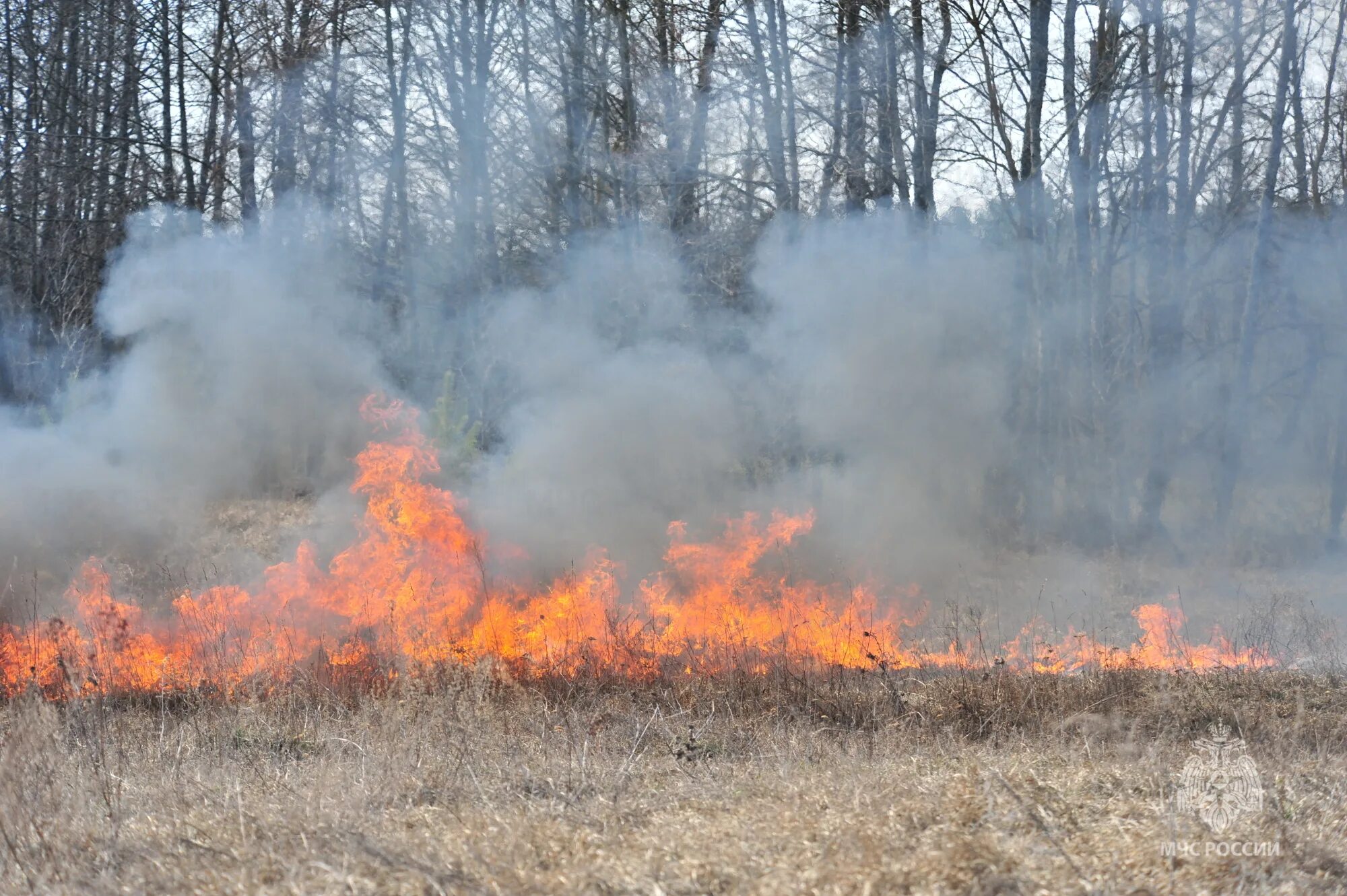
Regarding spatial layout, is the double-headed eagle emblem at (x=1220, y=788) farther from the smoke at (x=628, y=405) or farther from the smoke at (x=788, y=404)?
the smoke at (x=788, y=404)

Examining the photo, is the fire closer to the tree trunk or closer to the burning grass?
the burning grass

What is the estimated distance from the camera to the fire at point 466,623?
9.31m

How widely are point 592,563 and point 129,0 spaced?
53.1 feet

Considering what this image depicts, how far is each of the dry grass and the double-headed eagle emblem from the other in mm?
90

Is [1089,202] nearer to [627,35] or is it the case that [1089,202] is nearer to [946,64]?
[946,64]

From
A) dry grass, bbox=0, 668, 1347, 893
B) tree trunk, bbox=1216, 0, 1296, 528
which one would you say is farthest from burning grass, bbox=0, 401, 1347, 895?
tree trunk, bbox=1216, 0, 1296, 528

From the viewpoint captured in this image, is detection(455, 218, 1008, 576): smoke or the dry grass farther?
detection(455, 218, 1008, 576): smoke

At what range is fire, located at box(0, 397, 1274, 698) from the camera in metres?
9.31

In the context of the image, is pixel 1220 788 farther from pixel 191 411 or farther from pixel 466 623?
pixel 191 411

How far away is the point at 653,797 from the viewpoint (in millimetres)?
5227

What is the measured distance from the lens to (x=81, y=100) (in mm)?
20797

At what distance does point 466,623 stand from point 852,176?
1052 centimetres

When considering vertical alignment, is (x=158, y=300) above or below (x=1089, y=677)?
above

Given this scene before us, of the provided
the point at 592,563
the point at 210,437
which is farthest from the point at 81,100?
the point at 592,563
